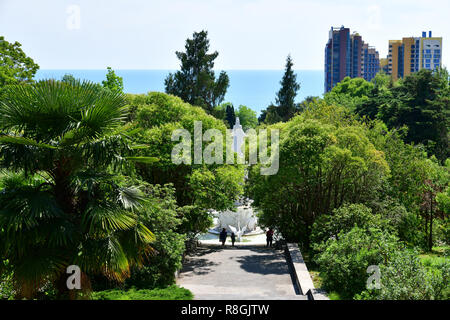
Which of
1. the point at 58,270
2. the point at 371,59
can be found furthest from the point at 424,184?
the point at 371,59

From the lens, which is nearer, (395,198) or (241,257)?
(241,257)

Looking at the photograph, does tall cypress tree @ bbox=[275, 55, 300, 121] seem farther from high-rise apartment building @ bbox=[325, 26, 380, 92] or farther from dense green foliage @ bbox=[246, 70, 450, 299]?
high-rise apartment building @ bbox=[325, 26, 380, 92]

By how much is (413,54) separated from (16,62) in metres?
129

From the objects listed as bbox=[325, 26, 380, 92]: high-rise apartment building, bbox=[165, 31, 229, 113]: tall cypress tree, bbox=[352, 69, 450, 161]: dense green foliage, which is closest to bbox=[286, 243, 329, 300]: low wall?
bbox=[352, 69, 450, 161]: dense green foliage

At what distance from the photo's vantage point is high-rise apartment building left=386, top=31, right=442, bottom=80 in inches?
5290

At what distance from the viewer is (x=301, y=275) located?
1337 cm

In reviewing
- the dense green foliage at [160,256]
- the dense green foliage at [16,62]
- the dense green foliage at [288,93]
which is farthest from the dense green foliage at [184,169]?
the dense green foliage at [288,93]

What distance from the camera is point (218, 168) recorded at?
17.0 m

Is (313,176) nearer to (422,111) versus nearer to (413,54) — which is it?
(422,111)

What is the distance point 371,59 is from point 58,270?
153549 millimetres

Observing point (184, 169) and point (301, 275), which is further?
point (184, 169)

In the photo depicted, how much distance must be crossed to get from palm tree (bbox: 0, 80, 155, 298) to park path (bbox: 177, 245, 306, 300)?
3884mm

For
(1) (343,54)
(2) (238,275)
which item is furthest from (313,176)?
(1) (343,54)

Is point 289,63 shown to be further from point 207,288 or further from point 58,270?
point 58,270
